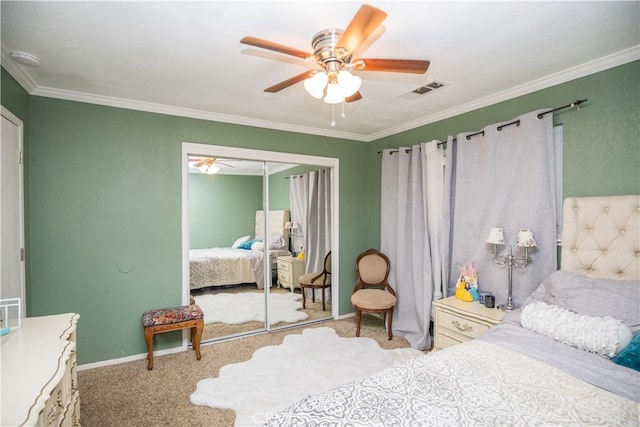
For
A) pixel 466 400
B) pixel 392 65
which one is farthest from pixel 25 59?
pixel 466 400

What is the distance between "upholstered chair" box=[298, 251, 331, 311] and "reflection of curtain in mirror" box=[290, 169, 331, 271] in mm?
69

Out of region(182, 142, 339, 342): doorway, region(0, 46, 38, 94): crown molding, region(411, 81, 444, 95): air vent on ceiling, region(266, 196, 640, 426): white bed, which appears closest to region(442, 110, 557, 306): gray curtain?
region(266, 196, 640, 426): white bed

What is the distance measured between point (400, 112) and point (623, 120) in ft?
6.06

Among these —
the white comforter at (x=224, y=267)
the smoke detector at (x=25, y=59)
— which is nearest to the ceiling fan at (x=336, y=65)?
the smoke detector at (x=25, y=59)

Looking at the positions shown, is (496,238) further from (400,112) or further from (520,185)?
(400,112)

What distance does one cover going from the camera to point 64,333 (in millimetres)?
1646

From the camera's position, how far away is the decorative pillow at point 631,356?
5.00 feet

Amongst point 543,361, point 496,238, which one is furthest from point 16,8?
point 496,238

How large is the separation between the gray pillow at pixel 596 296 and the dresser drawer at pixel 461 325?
503 mm

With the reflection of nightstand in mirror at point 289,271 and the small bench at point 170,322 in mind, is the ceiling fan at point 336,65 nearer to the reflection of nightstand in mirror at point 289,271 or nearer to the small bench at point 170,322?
the small bench at point 170,322

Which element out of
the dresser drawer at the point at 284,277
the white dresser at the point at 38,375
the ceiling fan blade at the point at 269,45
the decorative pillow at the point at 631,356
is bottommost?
the dresser drawer at the point at 284,277

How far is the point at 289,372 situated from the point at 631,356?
2322mm

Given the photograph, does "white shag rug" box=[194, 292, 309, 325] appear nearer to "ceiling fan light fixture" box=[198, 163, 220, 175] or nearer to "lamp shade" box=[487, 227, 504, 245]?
"ceiling fan light fixture" box=[198, 163, 220, 175]

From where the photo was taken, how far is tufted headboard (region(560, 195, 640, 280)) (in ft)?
6.58
